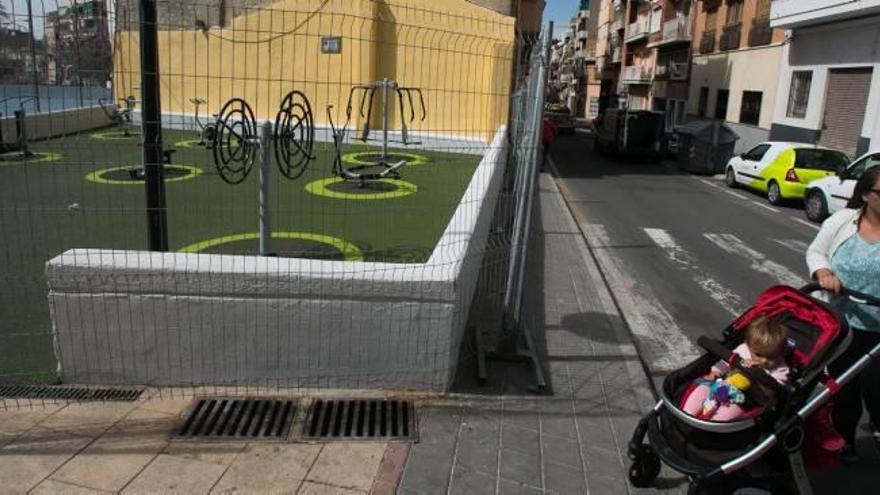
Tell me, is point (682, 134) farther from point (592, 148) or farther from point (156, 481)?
point (156, 481)

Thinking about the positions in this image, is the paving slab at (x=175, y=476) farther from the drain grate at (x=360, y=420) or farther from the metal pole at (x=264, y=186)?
the metal pole at (x=264, y=186)

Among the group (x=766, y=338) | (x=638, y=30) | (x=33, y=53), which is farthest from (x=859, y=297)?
(x=638, y=30)

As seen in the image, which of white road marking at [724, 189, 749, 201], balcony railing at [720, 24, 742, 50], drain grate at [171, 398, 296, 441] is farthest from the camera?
balcony railing at [720, 24, 742, 50]

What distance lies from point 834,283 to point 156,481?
3536mm

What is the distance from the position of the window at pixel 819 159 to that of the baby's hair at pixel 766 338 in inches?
533

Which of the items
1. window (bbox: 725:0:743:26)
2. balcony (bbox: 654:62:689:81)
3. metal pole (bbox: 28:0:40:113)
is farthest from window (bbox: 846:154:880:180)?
balcony (bbox: 654:62:689:81)

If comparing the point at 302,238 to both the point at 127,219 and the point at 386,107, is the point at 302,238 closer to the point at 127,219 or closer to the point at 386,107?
the point at 127,219

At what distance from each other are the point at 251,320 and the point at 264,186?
64.1 inches

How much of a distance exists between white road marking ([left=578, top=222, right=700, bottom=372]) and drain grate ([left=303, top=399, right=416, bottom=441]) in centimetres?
232

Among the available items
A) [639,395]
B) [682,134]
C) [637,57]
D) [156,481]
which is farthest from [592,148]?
[156,481]

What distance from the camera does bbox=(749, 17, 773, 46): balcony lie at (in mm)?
25703

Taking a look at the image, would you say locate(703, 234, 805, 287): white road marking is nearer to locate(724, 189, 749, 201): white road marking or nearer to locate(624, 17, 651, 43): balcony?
locate(724, 189, 749, 201): white road marking

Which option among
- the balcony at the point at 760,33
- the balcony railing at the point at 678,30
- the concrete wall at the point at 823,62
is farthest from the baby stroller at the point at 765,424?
the balcony railing at the point at 678,30

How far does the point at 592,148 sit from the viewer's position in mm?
31562
